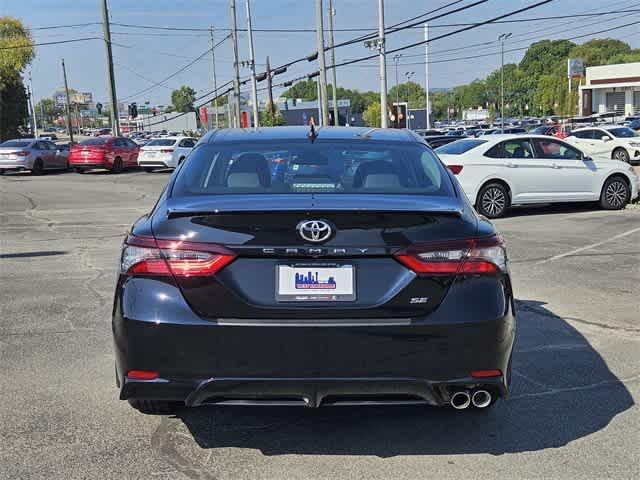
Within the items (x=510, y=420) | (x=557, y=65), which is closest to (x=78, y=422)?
(x=510, y=420)

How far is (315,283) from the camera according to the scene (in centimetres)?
339

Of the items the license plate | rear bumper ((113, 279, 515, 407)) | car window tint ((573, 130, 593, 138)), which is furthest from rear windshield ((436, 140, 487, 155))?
car window tint ((573, 130, 593, 138))

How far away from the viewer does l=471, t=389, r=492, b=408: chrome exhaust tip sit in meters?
3.60

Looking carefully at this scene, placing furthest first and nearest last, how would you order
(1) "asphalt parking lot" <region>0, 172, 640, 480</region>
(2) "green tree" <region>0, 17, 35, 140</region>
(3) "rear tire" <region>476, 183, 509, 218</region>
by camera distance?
1. (2) "green tree" <region>0, 17, 35, 140</region>
2. (3) "rear tire" <region>476, 183, 509, 218</region>
3. (1) "asphalt parking lot" <region>0, 172, 640, 480</region>

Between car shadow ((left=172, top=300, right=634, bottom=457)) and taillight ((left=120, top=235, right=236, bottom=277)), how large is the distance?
1.08 meters

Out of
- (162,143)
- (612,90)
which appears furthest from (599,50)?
(162,143)

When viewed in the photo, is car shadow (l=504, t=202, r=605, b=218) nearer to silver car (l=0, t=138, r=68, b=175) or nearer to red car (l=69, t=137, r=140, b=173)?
red car (l=69, t=137, r=140, b=173)

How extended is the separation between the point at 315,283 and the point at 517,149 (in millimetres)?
11755

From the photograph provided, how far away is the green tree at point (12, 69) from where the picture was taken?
5509 cm

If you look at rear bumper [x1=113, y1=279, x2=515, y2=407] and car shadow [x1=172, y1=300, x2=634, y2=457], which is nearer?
rear bumper [x1=113, y1=279, x2=515, y2=407]

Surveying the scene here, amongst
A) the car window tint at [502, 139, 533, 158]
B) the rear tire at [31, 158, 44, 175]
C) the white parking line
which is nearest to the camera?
the white parking line

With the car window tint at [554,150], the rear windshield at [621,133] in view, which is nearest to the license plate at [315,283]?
the car window tint at [554,150]

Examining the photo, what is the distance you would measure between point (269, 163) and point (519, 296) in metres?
3.87

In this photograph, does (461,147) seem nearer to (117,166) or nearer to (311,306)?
(311,306)
